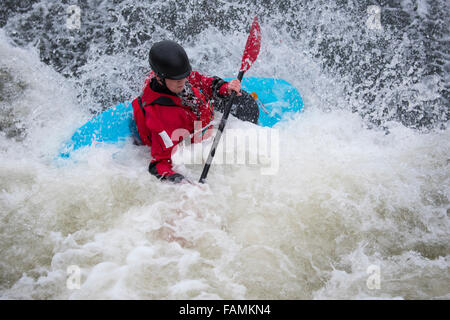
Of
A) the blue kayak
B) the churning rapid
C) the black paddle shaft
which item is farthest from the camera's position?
the blue kayak

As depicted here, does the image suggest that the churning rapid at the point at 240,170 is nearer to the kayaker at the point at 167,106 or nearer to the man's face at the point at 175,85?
the kayaker at the point at 167,106

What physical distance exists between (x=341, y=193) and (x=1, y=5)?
4919 millimetres

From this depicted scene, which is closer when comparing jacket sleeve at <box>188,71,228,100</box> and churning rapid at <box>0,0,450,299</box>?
churning rapid at <box>0,0,450,299</box>

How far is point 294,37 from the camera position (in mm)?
4469

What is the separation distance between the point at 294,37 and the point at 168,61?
2580mm

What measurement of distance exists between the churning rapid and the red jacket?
0.30 metres

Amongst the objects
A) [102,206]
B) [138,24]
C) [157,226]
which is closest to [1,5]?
[138,24]

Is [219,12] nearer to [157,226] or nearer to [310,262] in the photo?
[157,226]

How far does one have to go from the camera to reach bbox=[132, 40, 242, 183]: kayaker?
2459mm

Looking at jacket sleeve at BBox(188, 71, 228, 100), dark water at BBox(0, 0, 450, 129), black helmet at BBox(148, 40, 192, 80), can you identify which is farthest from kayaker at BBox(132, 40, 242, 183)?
dark water at BBox(0, 0, 450, 129)

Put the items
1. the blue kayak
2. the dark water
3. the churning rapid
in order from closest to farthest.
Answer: the churning rapid, the blue kayak, the dark water

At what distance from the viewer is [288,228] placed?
2.70 meters

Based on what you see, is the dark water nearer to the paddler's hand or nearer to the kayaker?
the paddler's hand

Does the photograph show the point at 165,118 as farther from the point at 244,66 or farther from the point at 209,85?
the point at 244,66
